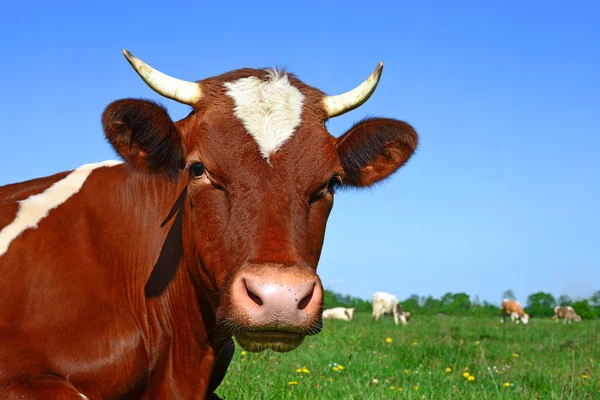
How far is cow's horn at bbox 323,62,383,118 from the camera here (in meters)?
5.05

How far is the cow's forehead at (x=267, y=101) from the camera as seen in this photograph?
170 inches

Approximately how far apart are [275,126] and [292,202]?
581 millimetres

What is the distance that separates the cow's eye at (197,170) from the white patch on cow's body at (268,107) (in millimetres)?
409

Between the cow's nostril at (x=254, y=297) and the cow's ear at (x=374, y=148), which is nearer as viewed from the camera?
the cow's nostril at (x=254, y=297)

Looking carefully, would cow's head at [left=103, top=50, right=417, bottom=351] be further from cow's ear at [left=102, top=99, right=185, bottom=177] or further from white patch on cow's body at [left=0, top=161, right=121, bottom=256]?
white patch on cow's body at [left=0, top=161, right=121, bottom=256]

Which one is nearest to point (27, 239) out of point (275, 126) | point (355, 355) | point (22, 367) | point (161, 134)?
point (22, 367)

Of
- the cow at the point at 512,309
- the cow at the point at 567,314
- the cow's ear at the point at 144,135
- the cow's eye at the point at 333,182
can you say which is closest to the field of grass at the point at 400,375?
the cow's eye at the point at 333,182

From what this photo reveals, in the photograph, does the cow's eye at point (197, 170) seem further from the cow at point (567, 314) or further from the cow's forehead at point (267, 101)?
the cow at point (567, 314)

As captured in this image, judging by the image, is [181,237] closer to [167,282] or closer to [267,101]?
[167,282]

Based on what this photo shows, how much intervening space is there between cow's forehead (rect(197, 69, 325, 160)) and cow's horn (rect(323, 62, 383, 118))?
13 cm

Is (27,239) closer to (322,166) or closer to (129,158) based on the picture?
(129,158)

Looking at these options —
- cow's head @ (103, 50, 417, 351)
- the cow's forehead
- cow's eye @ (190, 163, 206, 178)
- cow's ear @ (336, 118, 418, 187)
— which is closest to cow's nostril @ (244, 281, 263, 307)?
cow's head @ (103, 50, 417, 351)

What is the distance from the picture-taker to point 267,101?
457cm

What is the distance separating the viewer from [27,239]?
5051mm
